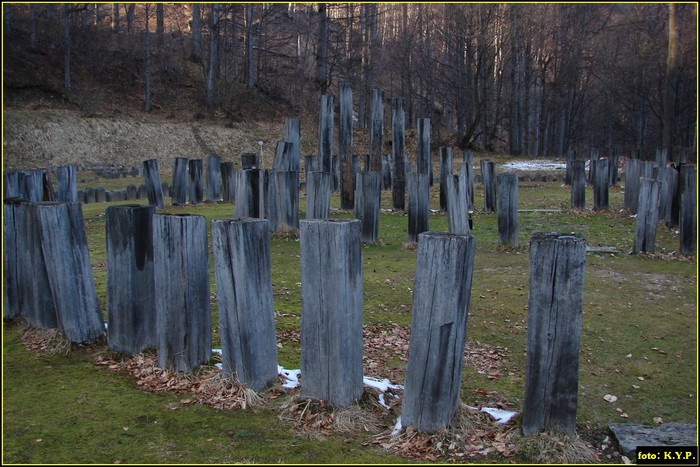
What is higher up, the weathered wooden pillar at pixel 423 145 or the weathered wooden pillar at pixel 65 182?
the weathered wooden pillar at pixel 423 145

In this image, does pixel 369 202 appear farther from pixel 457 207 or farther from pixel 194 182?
pixel 194 182

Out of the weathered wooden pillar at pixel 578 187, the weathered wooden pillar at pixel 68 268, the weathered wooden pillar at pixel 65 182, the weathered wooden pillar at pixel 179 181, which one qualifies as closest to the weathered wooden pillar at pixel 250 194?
the weathered wooden pillar at pixel 65 182

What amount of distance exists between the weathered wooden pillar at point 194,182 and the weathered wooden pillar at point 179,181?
1.67 ft

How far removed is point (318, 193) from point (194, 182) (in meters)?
7.26

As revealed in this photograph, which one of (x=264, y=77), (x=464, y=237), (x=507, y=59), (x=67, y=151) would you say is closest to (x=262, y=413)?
(x=464, y=237)

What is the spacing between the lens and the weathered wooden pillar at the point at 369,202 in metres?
11.9

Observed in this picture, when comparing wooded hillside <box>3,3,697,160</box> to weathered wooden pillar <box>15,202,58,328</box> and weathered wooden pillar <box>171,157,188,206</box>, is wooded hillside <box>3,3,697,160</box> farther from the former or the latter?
weathered wooden pillar <box>15,202,58,328</box>

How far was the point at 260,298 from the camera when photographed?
4.68 meters

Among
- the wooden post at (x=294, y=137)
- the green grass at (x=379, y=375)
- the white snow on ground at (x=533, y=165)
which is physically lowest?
the green grass at (x=379, y=375)

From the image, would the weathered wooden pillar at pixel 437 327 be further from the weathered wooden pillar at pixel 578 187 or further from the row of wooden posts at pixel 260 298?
the weathered wooden pillar at pixel 578 187

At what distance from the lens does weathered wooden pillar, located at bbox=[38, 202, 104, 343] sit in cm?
541

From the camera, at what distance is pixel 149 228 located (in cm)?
530

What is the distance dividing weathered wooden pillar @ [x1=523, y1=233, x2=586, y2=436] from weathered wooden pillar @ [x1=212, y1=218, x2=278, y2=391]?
1929 millimetres

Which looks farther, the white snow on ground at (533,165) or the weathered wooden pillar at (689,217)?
the white snow on ground at (533,165)
